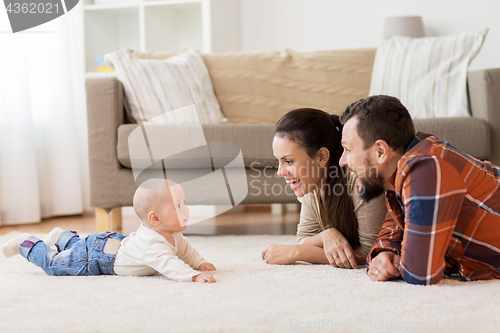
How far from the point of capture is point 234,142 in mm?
1906

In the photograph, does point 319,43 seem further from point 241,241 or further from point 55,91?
point 241,241

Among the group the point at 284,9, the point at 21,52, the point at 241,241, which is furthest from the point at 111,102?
the point at 284,9

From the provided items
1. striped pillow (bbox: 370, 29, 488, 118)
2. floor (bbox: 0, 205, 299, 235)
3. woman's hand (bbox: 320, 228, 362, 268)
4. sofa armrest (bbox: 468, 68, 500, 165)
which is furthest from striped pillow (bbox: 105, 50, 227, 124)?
sofa armrest (bbox: 468, 68, 500, 165)

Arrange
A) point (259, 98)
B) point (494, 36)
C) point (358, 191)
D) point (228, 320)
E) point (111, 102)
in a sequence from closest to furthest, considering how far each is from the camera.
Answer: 1. point (228, 320)
2. point (358, 191)
3. point (111, 102)
4. point (259, 98)
5. point (494, 36)

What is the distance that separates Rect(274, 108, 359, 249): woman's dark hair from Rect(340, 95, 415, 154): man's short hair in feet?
0.70

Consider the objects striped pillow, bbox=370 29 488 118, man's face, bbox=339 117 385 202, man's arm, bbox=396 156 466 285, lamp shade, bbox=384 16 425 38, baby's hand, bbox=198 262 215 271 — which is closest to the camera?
man's arm, bbox=396 156 466 285

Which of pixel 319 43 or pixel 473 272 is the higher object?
pixel 319 43

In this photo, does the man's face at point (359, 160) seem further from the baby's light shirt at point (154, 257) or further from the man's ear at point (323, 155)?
the baby's light shirt at point (154, 257)

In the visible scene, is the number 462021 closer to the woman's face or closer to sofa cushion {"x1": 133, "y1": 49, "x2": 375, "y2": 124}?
sofa cushion {"x1": 133, "y1": 49, "x2": 375, "y2": 124}

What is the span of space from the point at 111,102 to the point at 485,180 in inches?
58.8

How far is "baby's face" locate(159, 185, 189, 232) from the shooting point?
120 centimetres

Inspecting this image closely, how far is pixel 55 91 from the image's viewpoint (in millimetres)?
2818

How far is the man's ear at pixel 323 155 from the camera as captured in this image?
4.24 ft

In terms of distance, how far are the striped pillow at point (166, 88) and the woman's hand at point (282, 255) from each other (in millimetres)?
958
